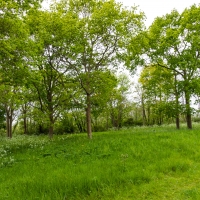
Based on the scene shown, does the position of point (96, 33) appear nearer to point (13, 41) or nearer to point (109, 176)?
point (13, 41)

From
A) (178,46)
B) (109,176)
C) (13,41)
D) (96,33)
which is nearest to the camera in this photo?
(109,176)

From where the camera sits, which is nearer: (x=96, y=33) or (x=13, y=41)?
(x=13, y=41)

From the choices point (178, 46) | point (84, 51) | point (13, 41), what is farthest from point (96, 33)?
point (178, 46)

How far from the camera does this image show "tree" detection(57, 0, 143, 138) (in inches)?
667

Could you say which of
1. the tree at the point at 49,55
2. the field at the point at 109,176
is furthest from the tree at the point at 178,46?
the field at the point at 109,176

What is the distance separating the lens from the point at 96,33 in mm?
17828

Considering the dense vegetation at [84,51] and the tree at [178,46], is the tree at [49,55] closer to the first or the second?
the dense vegetation at [84,51]

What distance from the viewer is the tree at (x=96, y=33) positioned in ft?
55.6

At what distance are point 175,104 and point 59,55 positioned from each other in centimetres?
1477

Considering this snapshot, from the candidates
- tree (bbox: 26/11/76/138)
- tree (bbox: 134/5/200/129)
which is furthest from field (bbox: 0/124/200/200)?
tree (bbox: 134/5/200/129)

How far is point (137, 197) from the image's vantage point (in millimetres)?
6512

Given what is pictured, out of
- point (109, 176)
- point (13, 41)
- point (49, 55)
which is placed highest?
point (49, 55)

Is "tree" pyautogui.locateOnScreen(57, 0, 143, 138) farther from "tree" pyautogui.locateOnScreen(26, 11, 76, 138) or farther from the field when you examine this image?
the field

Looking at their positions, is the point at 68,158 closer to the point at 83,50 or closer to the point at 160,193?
the point at 160,193
